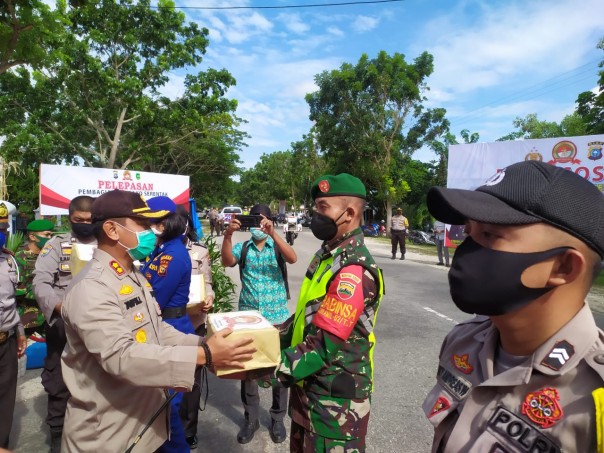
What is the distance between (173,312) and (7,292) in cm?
129

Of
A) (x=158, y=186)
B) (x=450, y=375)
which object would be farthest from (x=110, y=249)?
(x=158, y=186)

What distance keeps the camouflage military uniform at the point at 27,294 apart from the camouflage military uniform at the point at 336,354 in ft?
12.2

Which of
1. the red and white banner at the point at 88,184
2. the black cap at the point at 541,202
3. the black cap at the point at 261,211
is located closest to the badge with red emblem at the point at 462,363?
the black cap at the point at 541,202

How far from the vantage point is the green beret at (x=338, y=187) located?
213cm

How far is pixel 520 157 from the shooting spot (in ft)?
34.9

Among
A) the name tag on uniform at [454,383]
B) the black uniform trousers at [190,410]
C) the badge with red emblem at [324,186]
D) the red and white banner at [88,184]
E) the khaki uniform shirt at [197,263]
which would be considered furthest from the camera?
the red and white banner at [88,184]

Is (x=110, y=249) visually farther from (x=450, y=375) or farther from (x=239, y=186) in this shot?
(x=239, y=186)

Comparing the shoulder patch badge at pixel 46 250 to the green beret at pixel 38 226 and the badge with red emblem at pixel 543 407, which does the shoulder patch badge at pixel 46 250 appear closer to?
the green beret at pixel 38 226

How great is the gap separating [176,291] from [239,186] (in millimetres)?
73750

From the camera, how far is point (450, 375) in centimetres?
120

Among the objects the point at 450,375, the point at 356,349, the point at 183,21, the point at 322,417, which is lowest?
the point at 322,417

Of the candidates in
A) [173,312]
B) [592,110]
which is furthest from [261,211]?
[592,110]

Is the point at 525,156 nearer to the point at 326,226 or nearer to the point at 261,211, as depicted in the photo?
the point at 261,211

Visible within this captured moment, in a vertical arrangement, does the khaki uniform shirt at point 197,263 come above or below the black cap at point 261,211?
below
